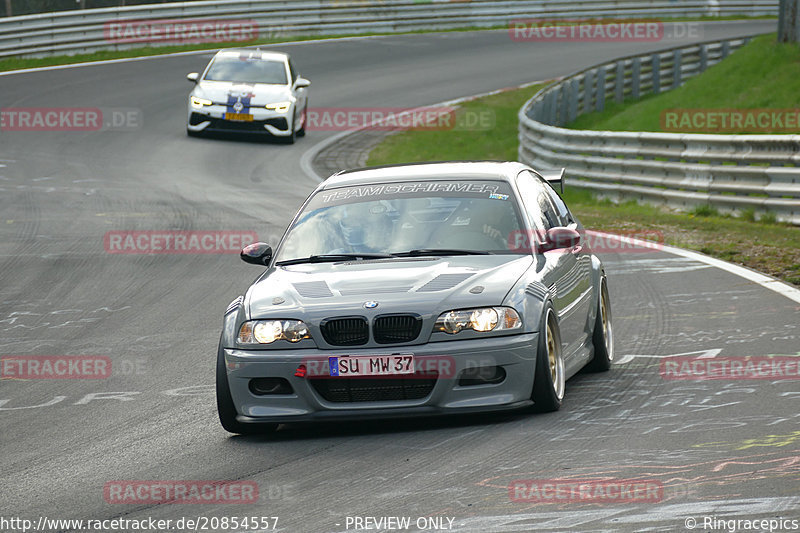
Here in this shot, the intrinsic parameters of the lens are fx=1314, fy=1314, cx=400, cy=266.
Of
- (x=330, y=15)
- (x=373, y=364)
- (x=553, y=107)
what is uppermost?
(x=373, y=364)

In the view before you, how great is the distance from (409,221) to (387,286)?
3.09ft

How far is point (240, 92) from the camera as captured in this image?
24.3 m

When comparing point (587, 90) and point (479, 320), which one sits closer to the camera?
point (479, 320)

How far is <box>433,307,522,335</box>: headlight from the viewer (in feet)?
21.6

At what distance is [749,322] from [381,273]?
146 inches

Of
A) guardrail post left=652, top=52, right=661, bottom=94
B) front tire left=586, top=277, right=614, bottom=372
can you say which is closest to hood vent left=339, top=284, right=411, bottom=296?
front tire left=586, top=277, right=614, bottom=372

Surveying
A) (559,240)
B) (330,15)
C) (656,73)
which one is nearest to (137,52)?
(330,15)

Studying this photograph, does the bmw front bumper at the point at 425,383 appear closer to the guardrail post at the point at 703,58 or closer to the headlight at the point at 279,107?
the headlight at the point at 279,107

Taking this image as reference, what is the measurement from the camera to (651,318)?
33.3 feet

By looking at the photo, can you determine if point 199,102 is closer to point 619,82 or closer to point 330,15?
point 619,82

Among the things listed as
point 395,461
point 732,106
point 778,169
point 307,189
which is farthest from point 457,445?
point 732,106

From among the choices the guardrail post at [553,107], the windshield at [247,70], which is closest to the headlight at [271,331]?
the windshield at [247,70]

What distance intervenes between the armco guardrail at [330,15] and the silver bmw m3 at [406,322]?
2770cm

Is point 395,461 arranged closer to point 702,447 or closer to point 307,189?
point 702,447
